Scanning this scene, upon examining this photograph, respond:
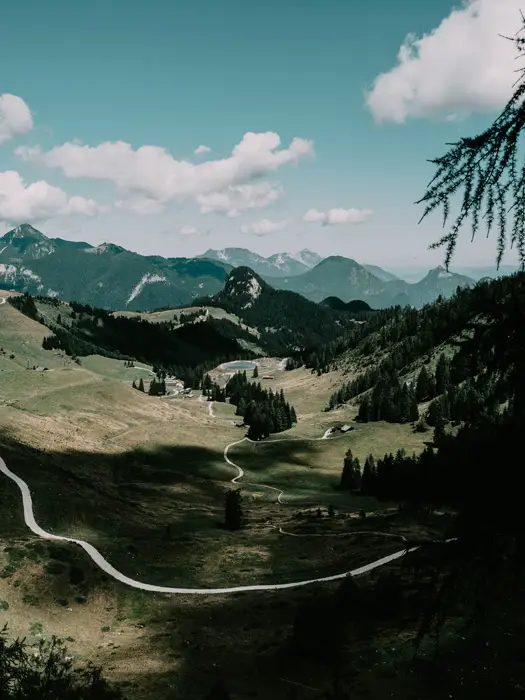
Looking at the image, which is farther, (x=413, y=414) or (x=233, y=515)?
(x=413, y=414)

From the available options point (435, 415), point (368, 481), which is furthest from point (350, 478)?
point (435, 415)

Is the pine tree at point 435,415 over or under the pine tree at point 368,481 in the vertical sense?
over

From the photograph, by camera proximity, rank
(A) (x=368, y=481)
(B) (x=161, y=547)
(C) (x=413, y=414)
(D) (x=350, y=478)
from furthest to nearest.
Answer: (C) (x=413, y=414), (D) (x=350, y=478), (A) (x=368, y=481), (B) (x=161, y=547)

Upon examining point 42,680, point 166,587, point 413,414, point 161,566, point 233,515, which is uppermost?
point 42,680

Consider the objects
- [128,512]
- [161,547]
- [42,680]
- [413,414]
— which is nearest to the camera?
[42,680]

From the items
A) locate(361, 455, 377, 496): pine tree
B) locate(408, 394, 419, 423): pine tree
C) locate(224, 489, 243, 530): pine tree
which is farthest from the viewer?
locate(408, 394, 419, 423): pine tree

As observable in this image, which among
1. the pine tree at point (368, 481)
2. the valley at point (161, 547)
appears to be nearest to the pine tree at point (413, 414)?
the valley at point (161, 547)

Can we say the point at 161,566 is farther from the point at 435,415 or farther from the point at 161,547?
the point at 435,415

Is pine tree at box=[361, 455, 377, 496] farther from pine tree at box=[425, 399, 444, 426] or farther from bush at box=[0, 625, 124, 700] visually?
bush at box=[0, 625, 124, 700]

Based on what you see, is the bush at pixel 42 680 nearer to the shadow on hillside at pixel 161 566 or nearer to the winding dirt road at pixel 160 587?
the shadow on hillside at pixel 161 566

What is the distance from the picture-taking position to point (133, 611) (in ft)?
161

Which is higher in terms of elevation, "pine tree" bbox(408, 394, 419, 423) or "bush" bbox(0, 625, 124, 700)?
"bush" bbox(0, 625, 124, 700)

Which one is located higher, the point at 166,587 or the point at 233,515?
the point at 166,587

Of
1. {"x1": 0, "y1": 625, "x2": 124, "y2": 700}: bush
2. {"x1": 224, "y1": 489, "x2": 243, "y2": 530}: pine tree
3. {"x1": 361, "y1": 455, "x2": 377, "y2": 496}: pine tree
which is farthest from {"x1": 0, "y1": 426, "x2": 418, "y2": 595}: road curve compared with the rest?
{"x1": 361, "y1": 455, "x2": 377, "y2": 496}: pine tree
